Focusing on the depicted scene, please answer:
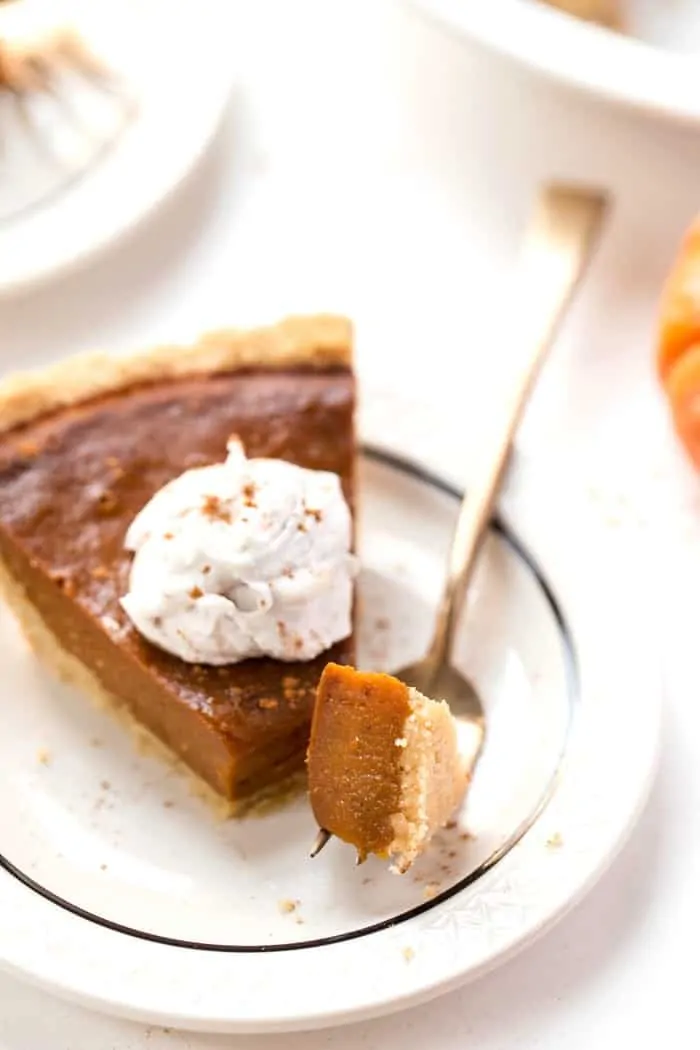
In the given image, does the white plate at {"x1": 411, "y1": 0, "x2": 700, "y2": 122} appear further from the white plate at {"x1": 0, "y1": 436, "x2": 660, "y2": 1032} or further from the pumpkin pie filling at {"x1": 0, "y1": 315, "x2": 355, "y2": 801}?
the white plate at {"x1": 0, "y1": 436, "x2": 660, "y2": 1032}

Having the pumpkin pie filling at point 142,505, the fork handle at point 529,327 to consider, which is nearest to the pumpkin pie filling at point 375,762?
the pumpkin pie filling at point 142,505

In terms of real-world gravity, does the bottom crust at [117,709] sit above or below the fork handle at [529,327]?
below

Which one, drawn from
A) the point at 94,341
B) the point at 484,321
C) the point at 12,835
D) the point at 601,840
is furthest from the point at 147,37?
the point at 601,840

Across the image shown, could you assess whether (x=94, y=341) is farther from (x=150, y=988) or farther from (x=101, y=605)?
(x=150, y=988)

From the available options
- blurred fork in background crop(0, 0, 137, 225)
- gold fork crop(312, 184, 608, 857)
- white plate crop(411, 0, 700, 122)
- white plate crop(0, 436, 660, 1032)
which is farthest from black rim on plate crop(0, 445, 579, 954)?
blurred fork in background crop(0, 0, 137, 225)

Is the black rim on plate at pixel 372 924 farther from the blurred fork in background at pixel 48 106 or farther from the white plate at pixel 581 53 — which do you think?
the blurred fork in background at pixel 48 106

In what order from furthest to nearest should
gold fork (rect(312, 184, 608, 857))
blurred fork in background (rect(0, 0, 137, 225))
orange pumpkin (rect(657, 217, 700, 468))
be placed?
blurred fork in background (rect(0, 0, 137, 225)) → orange pumpkin (rect(657, 217, 700, 468)) → gold fork (rect(312, 184, 608, 857))

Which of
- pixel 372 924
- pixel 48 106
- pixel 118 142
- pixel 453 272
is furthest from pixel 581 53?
pixel 372 924
